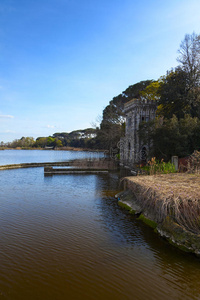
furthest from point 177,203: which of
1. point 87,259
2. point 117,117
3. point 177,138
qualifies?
point 117,117

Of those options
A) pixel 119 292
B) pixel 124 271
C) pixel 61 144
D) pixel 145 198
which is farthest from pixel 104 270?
pixel 61 144

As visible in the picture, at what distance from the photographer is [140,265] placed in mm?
6922

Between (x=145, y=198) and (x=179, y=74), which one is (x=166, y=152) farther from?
(x=145, y=198)

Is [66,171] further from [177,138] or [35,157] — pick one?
[35,157]

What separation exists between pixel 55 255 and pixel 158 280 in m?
3.21

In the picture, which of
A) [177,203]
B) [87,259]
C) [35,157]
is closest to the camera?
[87,259]

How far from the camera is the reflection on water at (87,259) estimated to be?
18.7 ft

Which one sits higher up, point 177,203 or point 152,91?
point 152,91

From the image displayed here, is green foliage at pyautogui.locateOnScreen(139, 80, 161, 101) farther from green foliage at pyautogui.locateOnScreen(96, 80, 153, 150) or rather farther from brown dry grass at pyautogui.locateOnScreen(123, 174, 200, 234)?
brown dry grass at pyautogui.locateOnScreen(123, 174, 200, 234)

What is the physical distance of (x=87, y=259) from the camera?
718 cm

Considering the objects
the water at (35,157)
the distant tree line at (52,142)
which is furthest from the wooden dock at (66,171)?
the distant tree line at (52,142)

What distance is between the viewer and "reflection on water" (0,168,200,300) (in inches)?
225

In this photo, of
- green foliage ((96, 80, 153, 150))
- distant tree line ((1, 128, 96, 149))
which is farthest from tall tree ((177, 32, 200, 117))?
distant tree line ((1, 128, 96, 149))

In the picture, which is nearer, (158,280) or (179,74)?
(158,280)
